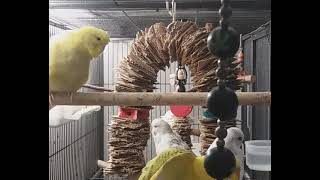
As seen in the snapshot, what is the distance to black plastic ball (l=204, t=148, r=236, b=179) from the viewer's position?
0.23 m

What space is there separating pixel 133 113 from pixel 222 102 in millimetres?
768

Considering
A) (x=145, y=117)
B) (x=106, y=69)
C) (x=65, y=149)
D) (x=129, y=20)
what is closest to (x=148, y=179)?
(x=145, y=117)

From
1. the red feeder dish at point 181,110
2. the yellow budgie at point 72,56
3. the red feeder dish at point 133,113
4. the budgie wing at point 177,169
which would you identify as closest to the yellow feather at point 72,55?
the yellow budgie at point 72,56

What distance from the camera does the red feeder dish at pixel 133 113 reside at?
977 millimetres

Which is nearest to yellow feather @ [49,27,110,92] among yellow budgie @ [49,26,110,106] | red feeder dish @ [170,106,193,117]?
yellow budgie @ [49,26,110,106]

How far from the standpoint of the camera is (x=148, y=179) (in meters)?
0.40

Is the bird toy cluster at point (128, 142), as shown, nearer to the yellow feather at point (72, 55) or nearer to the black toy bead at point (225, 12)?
the yellow feather at point (72, 55)

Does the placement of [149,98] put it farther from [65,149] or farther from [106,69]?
[106,69]

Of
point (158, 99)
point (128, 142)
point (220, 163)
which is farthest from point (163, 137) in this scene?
point (220, 163)

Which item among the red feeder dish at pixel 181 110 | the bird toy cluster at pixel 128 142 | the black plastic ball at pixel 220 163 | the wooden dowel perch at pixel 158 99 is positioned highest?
the wooden dowel perch at pixel 158 99

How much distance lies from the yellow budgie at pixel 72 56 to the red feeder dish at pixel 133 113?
0.88 ft

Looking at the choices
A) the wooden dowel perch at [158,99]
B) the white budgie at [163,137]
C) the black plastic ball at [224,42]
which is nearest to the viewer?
the black plastic ball at [224,42]

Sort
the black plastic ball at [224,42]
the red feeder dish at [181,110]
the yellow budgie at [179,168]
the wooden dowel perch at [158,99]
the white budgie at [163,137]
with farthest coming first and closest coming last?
the red feeder dish at [181,110] < the white budgie at [163,137] < the wooden dowel perch at [158,99] < the yellow budgie at [179,168] < the black plastic ball at [224,42]
